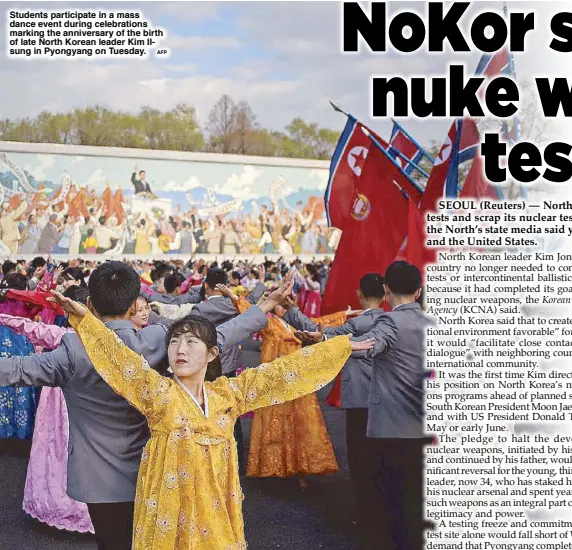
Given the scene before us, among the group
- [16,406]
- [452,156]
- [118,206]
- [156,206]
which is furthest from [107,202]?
[452,156]

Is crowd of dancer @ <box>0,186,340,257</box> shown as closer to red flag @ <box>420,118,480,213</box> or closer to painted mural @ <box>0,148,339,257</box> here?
painted mural @ <box>0,148,339,257</box>

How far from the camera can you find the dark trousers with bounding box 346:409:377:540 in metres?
3.66

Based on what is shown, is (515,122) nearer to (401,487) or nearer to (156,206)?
(401,487)

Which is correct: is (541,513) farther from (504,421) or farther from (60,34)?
(60,34)

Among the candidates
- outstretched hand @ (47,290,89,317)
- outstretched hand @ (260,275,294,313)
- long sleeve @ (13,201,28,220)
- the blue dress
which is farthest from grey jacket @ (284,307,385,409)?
long sleeve @ (13,201,28,220)

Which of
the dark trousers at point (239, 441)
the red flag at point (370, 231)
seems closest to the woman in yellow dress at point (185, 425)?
the dark trousers at point (239, 441)

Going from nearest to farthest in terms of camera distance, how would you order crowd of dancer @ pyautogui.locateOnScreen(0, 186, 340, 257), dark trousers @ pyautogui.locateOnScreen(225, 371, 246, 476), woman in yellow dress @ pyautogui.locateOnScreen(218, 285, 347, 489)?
woman in yellow dress @ pyautogui.locateOnScreen(218, 285, 347, 489) < dark trousers @ pyautogui.locateOnScreen(225, 371, 246, 476) < crowd of dancer @ pyautogui.locateOnScreen(0, 186, 340, 257)

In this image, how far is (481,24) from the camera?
3473mm

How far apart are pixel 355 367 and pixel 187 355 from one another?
7.27 feet

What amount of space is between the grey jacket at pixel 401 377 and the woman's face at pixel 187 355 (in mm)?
1133

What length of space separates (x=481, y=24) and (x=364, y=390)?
197 centimetres

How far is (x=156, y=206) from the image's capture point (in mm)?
23016

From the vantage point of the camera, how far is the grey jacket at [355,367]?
362 cm

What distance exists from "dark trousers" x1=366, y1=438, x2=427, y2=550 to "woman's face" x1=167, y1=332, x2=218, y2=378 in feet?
4.40
